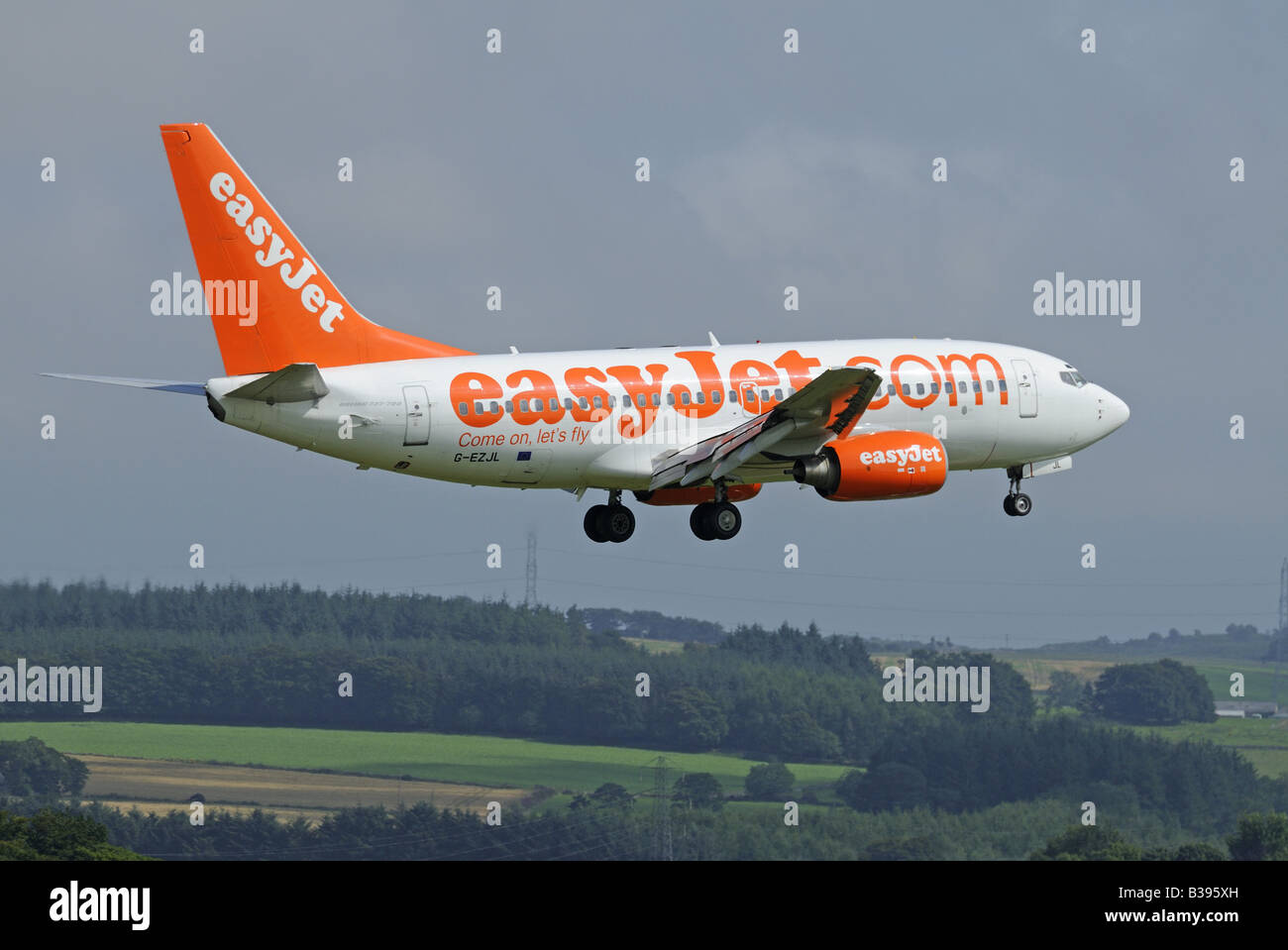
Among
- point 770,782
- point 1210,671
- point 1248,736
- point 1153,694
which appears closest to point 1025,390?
point 770,782

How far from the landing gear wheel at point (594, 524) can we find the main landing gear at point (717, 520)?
3433 mm

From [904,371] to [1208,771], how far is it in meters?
104

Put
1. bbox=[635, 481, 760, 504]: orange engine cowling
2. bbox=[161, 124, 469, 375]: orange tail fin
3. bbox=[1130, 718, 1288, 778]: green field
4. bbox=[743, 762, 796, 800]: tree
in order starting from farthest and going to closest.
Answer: bbox=[1130, 718, 1288, 778]: green field < bbox=[743, 762, 796, 800]: tree < bbox=[635, 481, 760, 504]: orange engine cowling < bbox=[161, 124, 469, 375]: orange tail fin

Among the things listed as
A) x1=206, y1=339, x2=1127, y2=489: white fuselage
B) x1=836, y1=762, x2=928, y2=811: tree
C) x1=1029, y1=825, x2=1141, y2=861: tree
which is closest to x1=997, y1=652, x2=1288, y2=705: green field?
x1=836, y1=762, x2=928, y2=811: tree

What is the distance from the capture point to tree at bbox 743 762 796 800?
15788 centimetres

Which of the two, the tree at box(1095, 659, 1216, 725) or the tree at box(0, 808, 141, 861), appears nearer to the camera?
the tree at box(0, 808, 141, 861)

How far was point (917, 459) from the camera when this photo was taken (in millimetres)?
61281

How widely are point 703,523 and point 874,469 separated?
19.8 ft

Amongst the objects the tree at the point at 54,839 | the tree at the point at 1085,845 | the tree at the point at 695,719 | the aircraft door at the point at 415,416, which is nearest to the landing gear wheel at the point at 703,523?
the aircraft door at the point at 415,416

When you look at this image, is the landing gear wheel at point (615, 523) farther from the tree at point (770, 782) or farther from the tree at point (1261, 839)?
the tree at point (770, 782)

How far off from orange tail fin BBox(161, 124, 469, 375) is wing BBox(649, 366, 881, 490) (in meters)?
9.35

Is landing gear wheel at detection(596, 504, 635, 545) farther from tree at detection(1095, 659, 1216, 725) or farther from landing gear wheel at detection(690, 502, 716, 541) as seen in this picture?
tree at detection(1095, 659, 1216, 725)
